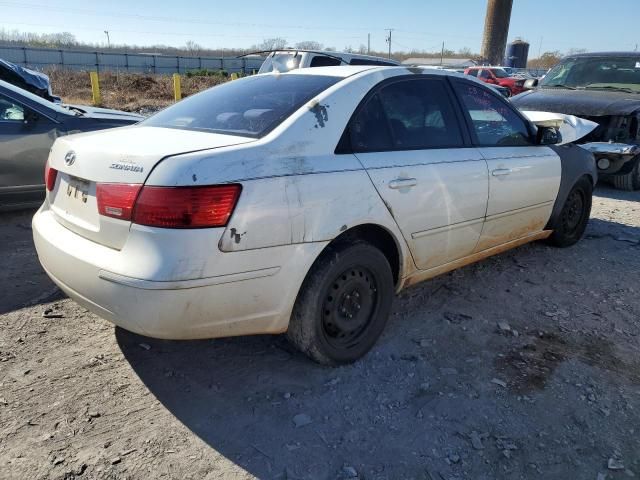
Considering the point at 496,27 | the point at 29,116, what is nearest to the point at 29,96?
the point at 29,116

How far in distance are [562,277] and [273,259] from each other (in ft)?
10.0

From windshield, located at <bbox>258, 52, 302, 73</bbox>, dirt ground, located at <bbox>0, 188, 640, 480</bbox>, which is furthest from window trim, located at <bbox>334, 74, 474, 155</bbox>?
windshield, located at <bbox>258, 52, 302, 73</bbox>

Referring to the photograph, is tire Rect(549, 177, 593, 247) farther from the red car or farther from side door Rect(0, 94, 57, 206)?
the red car

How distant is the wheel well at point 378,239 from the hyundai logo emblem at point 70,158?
1401mm

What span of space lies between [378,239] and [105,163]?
1.55 metres

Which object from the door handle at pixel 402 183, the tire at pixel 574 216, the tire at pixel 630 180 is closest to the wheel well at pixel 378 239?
the door handle at pixel 402 183

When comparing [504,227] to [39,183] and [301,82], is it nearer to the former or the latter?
[301,82]

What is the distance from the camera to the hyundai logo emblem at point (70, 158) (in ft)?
8.91

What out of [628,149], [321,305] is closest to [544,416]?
[321,305]

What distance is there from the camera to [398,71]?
3.33 metres

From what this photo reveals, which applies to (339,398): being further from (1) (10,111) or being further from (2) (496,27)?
(2) (496,27)

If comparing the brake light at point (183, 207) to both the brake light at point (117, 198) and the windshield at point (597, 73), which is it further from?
the windshield at point (597, 73)

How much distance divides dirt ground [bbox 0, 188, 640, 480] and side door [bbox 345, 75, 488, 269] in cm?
64

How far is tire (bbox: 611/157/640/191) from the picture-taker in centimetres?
787
